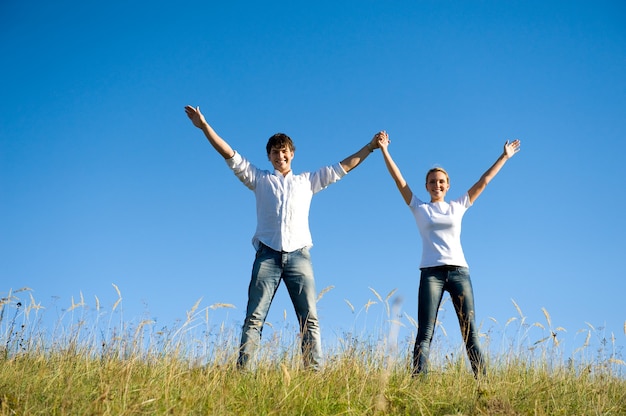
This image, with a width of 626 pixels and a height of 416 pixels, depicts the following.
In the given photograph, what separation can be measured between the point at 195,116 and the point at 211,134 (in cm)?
34

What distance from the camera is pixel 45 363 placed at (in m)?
6.29

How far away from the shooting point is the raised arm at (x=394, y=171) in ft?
22.3

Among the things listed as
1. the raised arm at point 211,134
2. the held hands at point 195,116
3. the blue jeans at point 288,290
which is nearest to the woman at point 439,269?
the blue jeans at point 288,290

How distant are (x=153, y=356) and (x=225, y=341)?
749mm

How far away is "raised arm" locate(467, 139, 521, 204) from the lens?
23.0ft

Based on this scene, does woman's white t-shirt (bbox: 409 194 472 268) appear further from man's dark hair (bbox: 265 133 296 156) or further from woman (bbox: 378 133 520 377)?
man's dark hair (bbox: 265 133 296 156)

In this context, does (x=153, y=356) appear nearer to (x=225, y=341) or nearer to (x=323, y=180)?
(x=225, y=341)

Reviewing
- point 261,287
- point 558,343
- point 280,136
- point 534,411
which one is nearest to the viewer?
point 534,411

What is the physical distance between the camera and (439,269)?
257 inches

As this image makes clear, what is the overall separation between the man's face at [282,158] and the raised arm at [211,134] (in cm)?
43

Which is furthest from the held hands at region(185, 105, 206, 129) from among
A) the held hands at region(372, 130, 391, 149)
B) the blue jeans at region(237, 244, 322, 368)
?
the held hands at region(372, 130, 391, 149)

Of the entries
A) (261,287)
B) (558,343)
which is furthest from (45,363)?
(558,343)

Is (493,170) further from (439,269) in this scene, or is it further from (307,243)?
(307,243)

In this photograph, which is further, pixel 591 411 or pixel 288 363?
pixel 288 363
